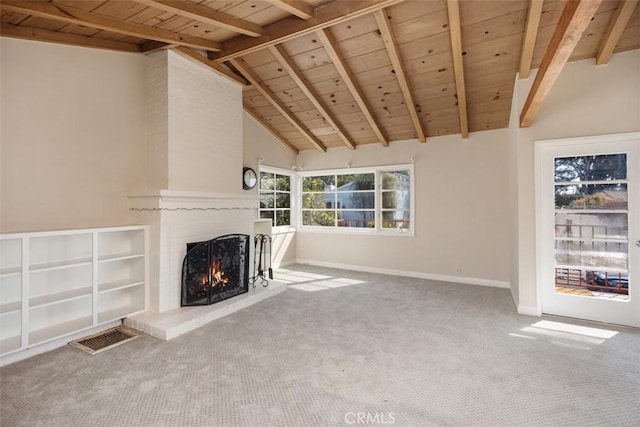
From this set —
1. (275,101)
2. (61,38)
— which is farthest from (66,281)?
(275,101)

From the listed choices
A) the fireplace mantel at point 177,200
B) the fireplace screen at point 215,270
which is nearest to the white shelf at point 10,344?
the fireplace screen at point 215,270

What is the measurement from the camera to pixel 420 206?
5.36 m

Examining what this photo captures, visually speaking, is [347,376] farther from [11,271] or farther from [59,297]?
[11,271]

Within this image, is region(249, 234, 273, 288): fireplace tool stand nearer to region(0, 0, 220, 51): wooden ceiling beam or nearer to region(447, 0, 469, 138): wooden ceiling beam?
region(0, 0, 220, 51): wooden ceiling beam

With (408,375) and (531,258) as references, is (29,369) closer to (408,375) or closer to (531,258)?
(408,375)

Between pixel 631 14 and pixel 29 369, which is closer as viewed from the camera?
pixel 29 369

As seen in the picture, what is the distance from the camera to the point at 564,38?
6.11 feet

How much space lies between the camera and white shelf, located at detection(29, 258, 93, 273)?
2.59m

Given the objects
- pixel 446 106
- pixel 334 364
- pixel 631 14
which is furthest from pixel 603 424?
pixel 446 106

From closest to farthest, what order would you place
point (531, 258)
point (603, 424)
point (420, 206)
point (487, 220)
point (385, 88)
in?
point (603, 424) → point (531, 258) → point (385, 88) → point (487, 220) → point (420, 206)

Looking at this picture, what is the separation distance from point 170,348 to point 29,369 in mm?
966

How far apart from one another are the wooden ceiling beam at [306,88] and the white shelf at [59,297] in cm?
326

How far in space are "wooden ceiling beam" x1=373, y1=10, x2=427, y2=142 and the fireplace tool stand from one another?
2.97m

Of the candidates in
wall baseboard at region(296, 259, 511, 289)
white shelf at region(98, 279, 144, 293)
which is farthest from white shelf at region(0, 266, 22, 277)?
wall baseboard at region(296, 259, 511, 289)
